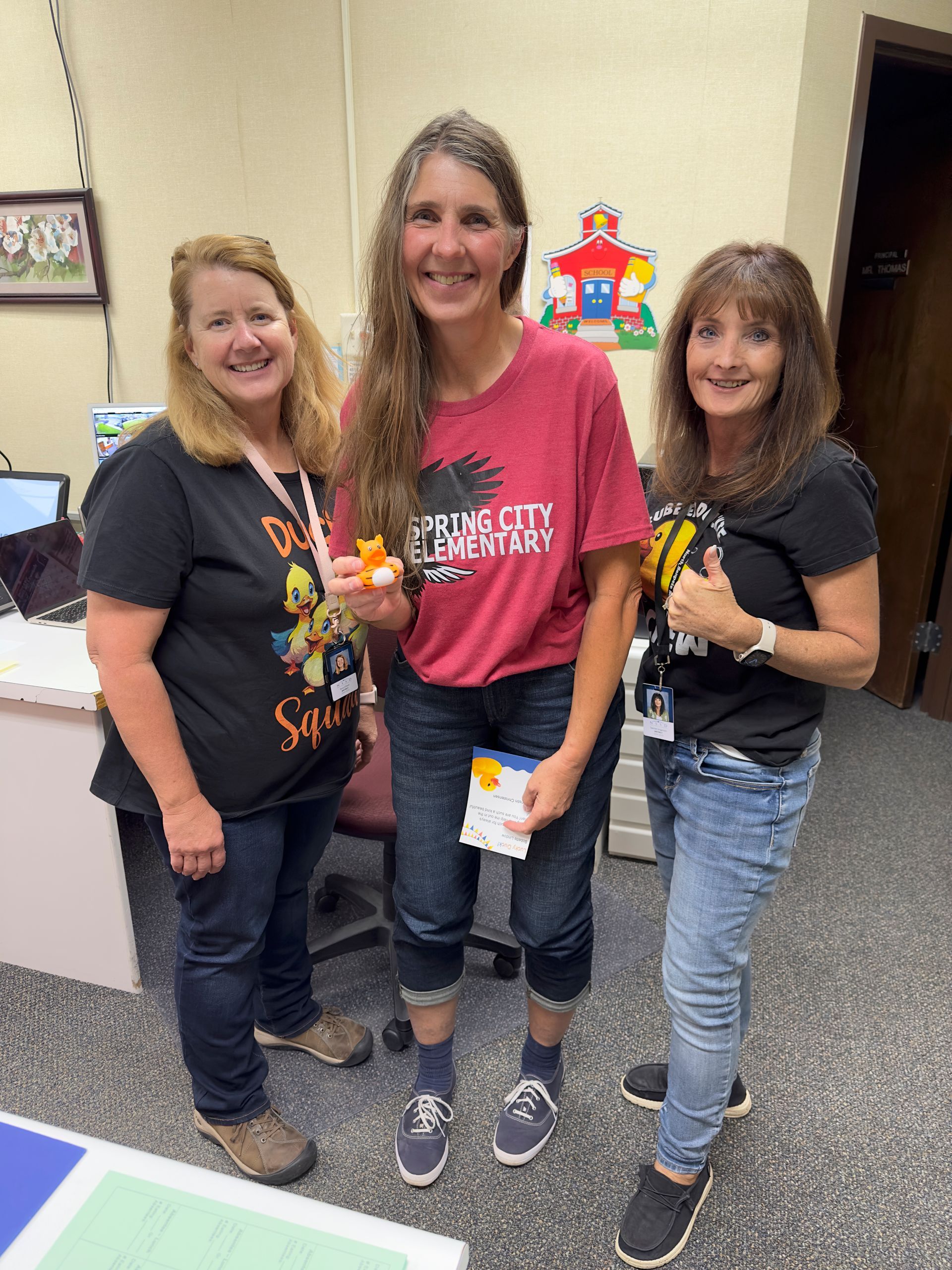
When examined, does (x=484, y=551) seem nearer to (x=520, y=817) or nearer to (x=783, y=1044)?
(x=520, y=817)

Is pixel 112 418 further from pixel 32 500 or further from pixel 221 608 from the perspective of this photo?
pixel 221 608

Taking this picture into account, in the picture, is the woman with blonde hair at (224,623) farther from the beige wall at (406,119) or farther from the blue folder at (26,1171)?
the beige wall at (406,119)

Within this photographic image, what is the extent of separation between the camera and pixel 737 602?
1.14 meters

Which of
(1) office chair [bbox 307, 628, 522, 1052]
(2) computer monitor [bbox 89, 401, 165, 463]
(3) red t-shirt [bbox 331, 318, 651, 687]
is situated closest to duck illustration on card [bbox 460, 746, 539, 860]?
(3) red t-shirt [bbox 331, 318, 651, 687]

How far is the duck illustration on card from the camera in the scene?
1.28 metres

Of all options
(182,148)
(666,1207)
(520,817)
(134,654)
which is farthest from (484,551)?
(182,148)

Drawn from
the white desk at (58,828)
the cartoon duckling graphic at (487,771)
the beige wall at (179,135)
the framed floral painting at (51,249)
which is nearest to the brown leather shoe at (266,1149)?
the white desk at (58,828)

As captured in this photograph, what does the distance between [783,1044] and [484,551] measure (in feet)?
4.46

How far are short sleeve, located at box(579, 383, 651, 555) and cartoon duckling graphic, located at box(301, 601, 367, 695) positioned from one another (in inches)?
16.3

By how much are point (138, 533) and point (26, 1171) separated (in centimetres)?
74

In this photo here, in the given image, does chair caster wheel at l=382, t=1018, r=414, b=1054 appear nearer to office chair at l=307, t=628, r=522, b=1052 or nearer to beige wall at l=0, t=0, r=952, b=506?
office chair at l=307, t=628, r=522, b=1052

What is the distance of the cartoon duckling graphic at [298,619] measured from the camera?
4.14ft

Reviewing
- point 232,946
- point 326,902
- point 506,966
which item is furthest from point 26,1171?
point 326,902

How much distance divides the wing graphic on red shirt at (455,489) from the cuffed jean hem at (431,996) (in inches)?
29.6
